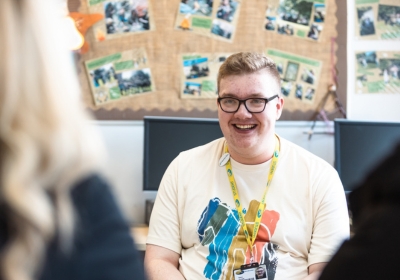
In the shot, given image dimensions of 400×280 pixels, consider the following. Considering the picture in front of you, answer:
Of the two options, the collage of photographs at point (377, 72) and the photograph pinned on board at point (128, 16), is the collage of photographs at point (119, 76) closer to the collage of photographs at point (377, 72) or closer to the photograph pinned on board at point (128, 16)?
the photograph pinned on board at point (128, 16)

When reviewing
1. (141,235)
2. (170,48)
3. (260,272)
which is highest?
(170,48)

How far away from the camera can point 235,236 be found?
1719mm

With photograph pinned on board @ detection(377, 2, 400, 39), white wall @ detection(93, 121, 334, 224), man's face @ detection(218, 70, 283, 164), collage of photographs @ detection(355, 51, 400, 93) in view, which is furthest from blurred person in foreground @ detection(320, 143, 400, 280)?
photograph pinned on board @ detection(377, 2, 400, 39)

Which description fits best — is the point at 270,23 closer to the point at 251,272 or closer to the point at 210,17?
the point at 210,17

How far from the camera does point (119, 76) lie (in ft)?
8.82

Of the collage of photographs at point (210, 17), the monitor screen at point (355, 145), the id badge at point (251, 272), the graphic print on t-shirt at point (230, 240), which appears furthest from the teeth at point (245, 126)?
the collage of photographs at point (210, 17)

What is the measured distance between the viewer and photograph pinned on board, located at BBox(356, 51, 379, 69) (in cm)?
280

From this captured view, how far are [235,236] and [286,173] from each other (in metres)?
0.30

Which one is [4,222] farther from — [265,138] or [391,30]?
[391,30]

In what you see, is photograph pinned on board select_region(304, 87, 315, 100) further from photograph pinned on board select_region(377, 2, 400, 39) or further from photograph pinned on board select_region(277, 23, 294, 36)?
photograph pinned on board select_region(377, 2, 400, 39)

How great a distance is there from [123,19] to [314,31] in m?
1.04

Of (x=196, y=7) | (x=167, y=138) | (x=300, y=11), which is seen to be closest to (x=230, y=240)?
(x=167, y=138)

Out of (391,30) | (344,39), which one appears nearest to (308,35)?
(344,39)

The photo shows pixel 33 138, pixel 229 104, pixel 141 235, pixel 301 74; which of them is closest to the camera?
pixel 33 138
